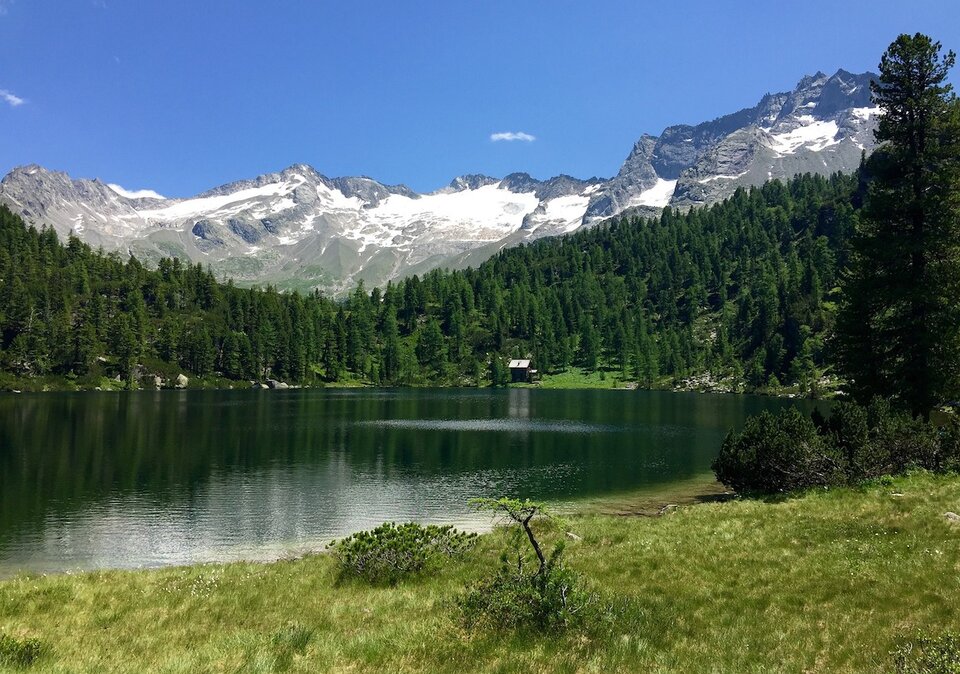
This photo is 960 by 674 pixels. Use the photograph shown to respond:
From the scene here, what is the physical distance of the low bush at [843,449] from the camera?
111 ft

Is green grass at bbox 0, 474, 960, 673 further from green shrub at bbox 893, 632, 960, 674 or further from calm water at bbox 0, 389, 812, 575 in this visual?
calm water at bbox 0, 389, 812, 575

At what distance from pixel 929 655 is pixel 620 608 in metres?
7.47

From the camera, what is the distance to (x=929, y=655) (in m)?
11.1

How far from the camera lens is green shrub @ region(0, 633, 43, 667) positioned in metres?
13.1

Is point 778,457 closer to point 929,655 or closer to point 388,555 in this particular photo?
point 388,555

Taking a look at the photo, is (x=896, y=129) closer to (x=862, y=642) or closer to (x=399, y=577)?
(x=862, y=642)

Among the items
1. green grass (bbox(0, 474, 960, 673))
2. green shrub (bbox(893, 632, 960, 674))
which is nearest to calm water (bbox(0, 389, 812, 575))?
green grass (bbox(0, 474, 960, 673))

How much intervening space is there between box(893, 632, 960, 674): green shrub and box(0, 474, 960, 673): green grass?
0.37m

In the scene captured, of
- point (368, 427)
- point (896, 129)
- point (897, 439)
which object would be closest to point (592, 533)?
point (897, 439)

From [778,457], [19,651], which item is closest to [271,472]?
[778,457]

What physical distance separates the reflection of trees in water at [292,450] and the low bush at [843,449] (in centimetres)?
1810

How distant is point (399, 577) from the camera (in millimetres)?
24156

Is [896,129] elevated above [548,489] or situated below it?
above

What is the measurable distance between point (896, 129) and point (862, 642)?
43947 mm
